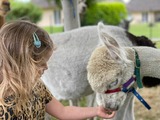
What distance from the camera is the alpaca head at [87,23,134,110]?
7.48 ft

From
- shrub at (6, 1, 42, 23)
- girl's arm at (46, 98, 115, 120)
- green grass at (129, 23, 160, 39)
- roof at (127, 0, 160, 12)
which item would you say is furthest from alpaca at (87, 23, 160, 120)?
roof at (127, 0, 160, 12)

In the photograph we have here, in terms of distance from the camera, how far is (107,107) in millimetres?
2318

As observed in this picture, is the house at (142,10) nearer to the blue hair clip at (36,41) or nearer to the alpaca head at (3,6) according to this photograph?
the alpaca head at (3,6)

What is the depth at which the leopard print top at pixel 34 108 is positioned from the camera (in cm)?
171

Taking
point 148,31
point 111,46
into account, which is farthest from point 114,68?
point 148,31

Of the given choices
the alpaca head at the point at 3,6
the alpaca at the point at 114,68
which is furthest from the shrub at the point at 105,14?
the alpaca at the point at 114,68

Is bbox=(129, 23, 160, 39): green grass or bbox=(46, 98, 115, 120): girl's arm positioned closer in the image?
bbox=(46, 98, 115, 120): girl's arm

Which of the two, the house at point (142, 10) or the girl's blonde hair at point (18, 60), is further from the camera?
the house at point (142, 10)

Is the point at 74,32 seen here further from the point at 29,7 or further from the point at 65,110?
the point at 29,7

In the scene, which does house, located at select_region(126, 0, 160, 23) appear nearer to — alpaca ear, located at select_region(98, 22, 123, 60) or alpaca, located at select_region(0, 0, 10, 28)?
alpaca, located at select_region(0, 0, 10, 28)

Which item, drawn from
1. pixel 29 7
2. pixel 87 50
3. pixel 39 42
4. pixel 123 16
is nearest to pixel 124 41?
pixel 87 50

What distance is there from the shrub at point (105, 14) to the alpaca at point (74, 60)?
12545mm

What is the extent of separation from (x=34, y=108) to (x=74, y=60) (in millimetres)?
1358

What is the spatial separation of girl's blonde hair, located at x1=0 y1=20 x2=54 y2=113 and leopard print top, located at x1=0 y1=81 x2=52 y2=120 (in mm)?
41
